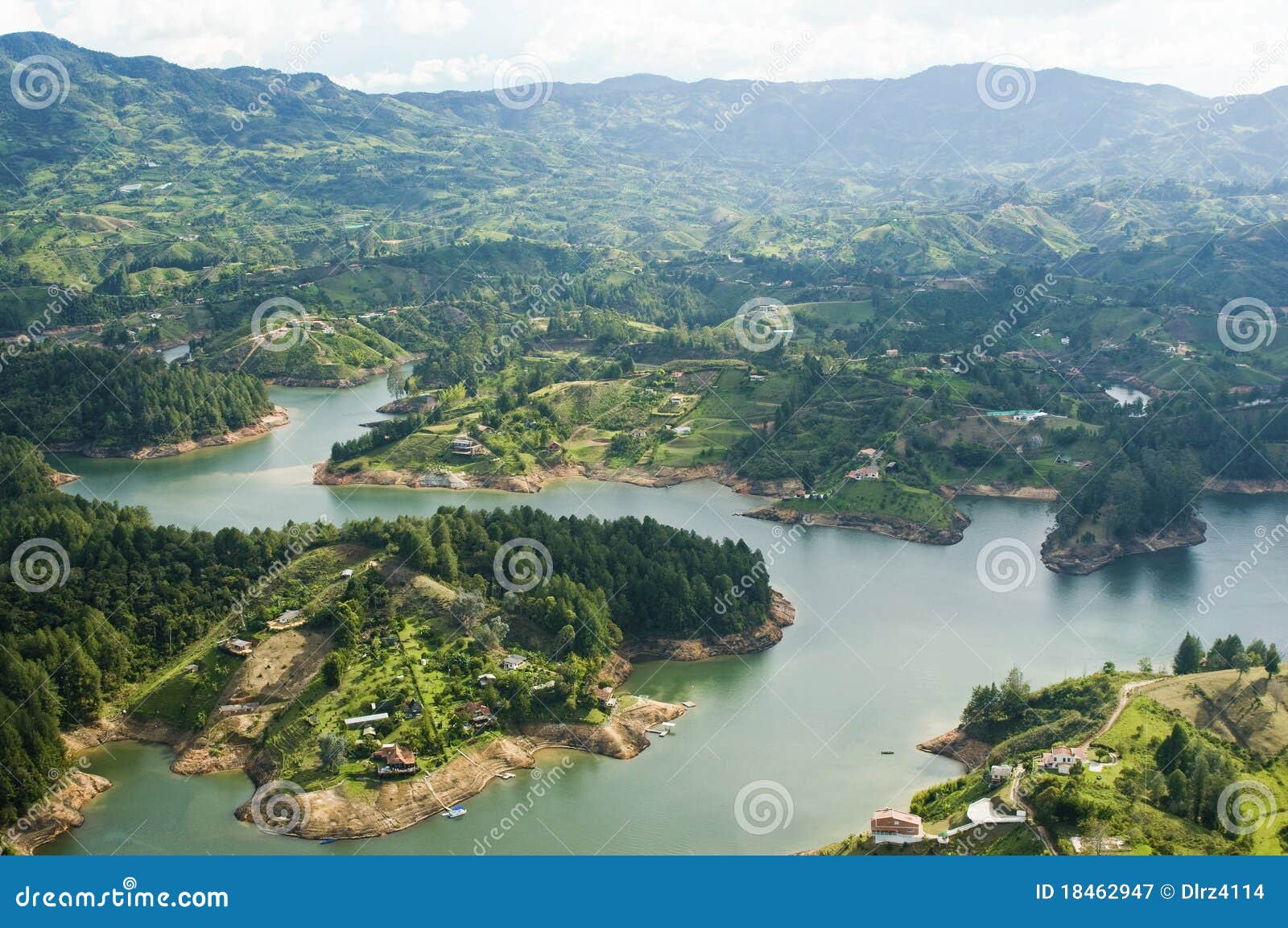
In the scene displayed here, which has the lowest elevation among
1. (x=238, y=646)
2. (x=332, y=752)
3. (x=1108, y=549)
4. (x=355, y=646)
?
(x=332, y=752)

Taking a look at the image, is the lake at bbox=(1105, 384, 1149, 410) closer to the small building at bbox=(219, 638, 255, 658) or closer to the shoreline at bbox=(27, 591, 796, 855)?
the shoreline at bbox=(27, 591, 796, 855)

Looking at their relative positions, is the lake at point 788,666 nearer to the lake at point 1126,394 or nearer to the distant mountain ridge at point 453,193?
the lake at point 1126,394

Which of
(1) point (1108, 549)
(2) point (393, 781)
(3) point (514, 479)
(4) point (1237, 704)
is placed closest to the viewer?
(2) point (393, 781)

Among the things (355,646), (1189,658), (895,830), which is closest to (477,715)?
(355,646)

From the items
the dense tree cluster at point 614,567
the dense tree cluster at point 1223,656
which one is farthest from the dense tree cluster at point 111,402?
the dense tree cluster at point 1223,656

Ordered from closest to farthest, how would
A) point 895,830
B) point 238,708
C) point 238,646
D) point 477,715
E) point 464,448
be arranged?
point 895,830
point 477,715
point 238,708
point 238,646
point 464,448

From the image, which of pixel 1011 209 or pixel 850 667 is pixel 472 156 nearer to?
pixel 1011 209

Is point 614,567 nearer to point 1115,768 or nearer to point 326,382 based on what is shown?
point 1115,768

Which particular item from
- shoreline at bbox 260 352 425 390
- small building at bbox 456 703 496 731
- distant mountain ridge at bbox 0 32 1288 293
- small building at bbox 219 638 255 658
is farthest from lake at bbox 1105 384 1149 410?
small building at bbox 219 638 255 658
